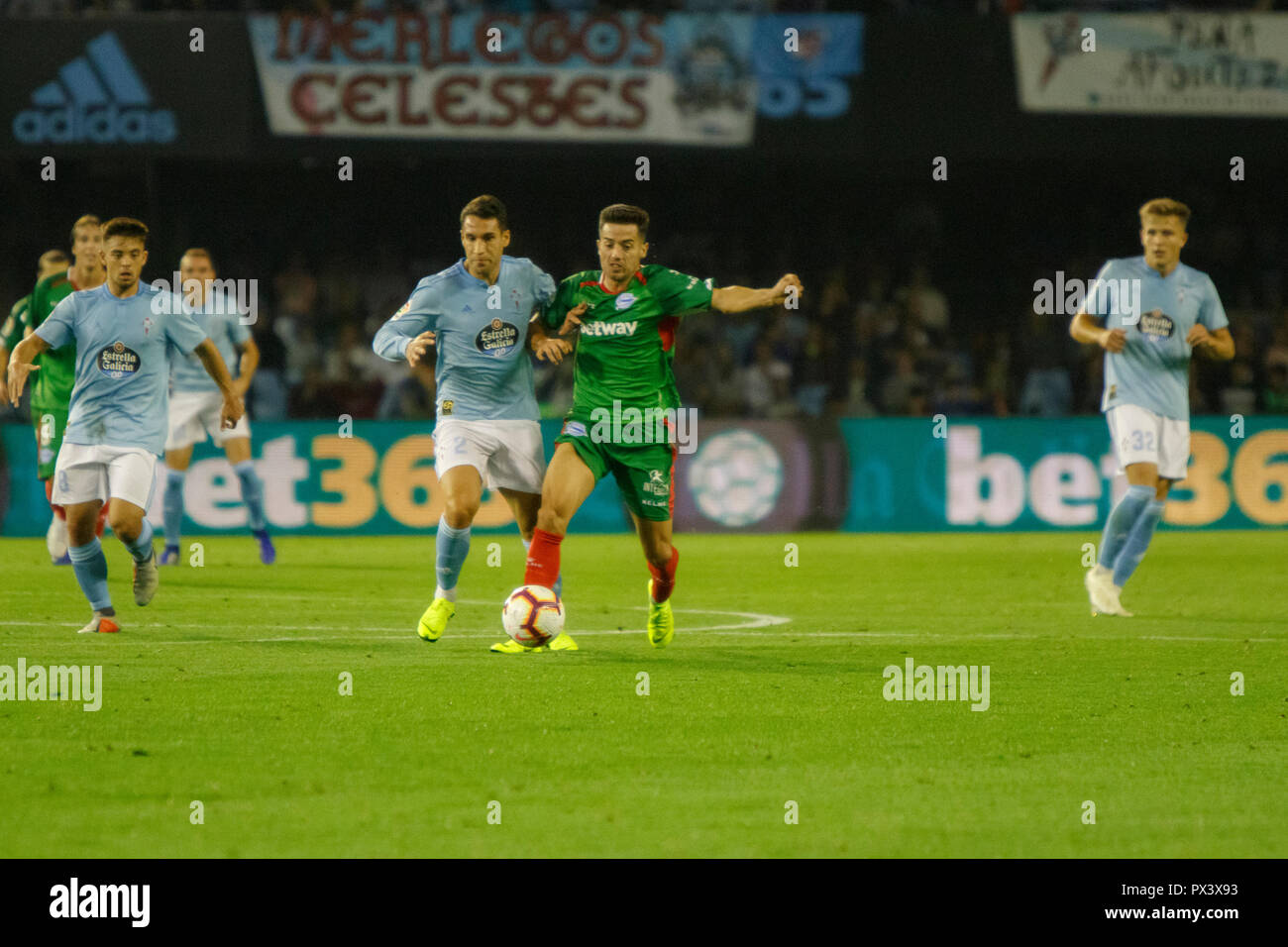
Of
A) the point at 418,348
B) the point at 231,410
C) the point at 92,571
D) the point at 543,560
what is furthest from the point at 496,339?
the point at 92,571

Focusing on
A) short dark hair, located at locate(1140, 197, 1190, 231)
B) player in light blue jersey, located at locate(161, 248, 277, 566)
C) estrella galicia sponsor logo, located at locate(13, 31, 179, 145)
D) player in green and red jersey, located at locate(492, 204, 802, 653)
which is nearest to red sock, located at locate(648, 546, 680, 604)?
player in green and red jersey, located at locate(492, 204, 802, 653)

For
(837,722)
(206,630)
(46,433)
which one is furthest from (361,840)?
(46,433)

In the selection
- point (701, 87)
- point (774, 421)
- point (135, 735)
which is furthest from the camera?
point (701, 87)

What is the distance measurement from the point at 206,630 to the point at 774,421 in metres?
9.61

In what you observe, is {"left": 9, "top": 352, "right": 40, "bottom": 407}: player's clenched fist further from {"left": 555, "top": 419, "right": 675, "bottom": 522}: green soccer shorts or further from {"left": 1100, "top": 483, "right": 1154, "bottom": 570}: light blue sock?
{"left": 1100, "top": 483, "right": 1154, "bottom": 570}: light blue sock

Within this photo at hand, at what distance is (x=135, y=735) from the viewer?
21.5 ft

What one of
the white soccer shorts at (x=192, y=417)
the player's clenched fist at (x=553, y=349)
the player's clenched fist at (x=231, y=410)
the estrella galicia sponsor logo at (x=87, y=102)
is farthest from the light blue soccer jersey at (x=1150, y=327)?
the estrella galicia sponsor logo at (x=87, y=102)

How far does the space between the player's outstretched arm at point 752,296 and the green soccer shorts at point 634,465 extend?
0.74 meters

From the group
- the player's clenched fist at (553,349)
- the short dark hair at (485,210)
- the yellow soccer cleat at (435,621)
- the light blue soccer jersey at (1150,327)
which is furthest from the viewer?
the light blue soccer jersey at (1150,327)

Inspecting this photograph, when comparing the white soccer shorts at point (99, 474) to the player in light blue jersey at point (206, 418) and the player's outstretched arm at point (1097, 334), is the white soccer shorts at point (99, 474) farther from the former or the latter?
the player's outstretched arm at point (1097, 334)

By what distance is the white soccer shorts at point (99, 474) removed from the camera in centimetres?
949

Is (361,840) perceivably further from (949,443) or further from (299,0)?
(299,0)

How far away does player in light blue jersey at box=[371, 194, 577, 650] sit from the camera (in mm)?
9141

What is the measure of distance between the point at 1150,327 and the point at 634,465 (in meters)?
3.79
